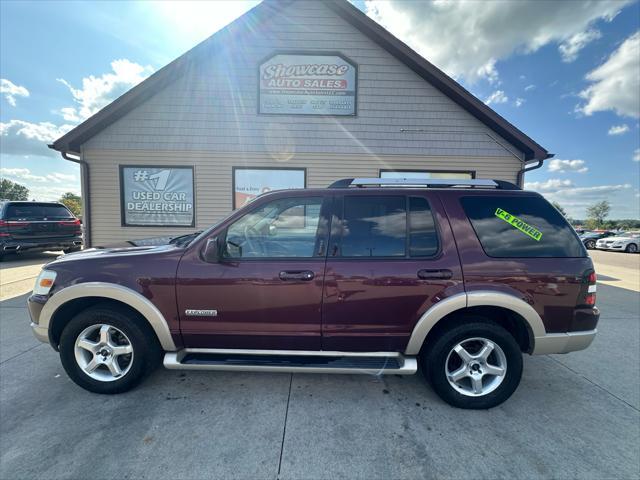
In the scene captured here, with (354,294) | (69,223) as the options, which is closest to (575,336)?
(354,294)

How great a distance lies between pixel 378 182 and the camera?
2623 millimetres

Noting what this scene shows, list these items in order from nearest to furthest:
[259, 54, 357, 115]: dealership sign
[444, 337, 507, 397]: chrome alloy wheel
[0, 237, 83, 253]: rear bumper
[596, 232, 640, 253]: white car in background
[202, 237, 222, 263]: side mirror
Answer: [202, 237, 222, 263]: side mirror → [444, 337, 507, 397]: chrome alloy wheel → [259, 54, 357, 115]: dealership sign → [0, 237, 83, 253]: rear bumper → [596, 232, 640, 253]: white car in background

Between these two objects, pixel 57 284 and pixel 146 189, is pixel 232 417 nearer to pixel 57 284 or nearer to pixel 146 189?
pixel 57 284

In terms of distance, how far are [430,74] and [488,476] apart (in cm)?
755

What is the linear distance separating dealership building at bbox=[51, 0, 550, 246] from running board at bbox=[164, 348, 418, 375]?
16.8 feet

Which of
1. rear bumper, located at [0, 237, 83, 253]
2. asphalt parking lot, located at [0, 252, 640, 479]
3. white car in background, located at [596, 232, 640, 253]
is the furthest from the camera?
white car in background, located at [596, 232, 640, 253]

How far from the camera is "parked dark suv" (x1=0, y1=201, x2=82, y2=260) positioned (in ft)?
26.9

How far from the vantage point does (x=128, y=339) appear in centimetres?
252

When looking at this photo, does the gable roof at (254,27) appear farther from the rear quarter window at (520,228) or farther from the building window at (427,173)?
the rear quarter window at (520,228)

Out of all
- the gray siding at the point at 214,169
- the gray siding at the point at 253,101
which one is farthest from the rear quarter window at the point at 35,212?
the gray siding at the point at 253,101

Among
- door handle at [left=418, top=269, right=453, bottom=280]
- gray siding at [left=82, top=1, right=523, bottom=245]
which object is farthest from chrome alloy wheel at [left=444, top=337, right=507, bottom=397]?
gray siding at [left=82, top=1, right=523, bottom=245]

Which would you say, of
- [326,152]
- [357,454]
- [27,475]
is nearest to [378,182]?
[357,454]

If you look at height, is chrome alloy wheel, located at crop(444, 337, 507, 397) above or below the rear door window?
below

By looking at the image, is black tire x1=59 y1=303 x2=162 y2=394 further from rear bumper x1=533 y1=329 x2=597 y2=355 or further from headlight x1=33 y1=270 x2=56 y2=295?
rear bumper x1=533 y1=329 x2=597 y2=355
